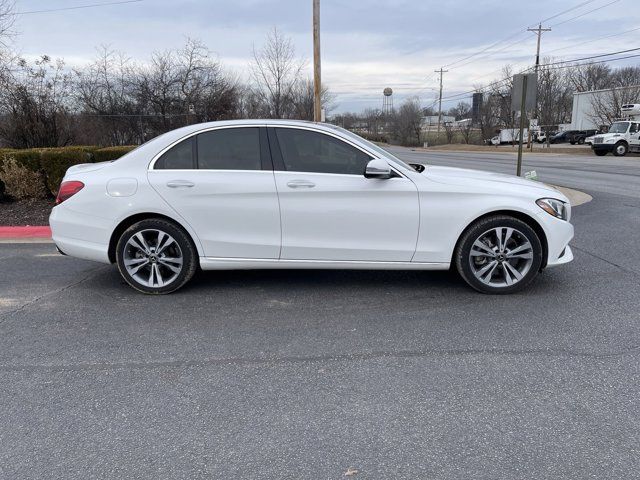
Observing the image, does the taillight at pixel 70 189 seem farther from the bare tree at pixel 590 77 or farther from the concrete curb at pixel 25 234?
the bare tree at pixel 590 77

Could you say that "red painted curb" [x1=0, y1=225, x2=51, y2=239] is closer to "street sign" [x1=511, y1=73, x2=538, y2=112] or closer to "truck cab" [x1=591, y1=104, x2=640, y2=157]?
"street sign" [x1=511, y1=73, x2=538, y2=112]

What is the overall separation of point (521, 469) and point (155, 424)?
196 centimetres

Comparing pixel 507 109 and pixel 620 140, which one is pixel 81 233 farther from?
pixel 507 109

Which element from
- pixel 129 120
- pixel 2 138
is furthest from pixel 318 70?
pixel 129 120

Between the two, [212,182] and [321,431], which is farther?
[212,182]

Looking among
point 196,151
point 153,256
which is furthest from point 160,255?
point 196,151

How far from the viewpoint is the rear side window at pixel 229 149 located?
15.5 ft

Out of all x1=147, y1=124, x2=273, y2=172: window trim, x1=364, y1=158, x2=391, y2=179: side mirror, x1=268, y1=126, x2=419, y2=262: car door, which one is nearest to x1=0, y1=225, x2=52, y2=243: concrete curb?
x1=147, y1=124, x2=273, y2=172: window trim

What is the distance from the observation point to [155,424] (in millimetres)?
2807

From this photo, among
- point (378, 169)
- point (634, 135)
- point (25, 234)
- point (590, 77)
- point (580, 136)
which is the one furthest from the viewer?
point (590, 77)

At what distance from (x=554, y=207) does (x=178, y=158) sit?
143 inches

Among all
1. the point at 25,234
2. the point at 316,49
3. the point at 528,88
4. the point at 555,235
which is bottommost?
the point at 25,234

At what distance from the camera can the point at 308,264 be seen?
4762 mm

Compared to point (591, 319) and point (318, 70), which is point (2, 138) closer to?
point (318, 70)
